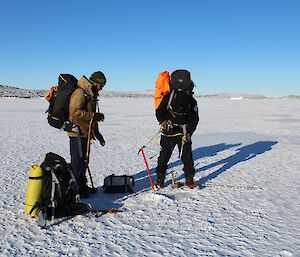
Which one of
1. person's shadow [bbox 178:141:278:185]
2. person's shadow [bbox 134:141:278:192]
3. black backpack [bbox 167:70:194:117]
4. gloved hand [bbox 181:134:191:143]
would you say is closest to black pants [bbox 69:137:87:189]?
person's shadow [bbox 134:141:278:192]

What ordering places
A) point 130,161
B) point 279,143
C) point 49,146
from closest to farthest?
point 130,161 < point 49,146 < point 279,143

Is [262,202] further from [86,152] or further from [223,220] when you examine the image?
[86,152]

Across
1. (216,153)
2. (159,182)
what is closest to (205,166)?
(216,153)

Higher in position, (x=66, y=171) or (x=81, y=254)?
(x=66, y=171)

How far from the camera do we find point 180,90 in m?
5.48

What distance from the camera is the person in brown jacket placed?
4831 mm

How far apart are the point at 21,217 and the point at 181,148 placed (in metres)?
2.73

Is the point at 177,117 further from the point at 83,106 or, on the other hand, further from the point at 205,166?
the point at 205,166

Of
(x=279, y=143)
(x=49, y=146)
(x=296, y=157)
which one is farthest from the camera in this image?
(x=279, y=143)

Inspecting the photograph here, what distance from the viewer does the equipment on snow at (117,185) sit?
560 centimetres

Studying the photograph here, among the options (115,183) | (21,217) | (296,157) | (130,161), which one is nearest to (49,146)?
(130,161)

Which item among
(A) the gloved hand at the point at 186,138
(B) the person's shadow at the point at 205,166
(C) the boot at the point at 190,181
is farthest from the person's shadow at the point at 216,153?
(A) the gloved hand at the point at 186,138

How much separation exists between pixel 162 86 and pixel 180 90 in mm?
318

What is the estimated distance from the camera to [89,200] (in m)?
5.23
